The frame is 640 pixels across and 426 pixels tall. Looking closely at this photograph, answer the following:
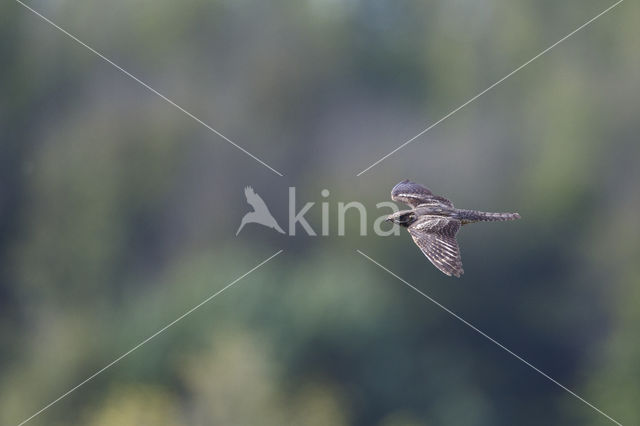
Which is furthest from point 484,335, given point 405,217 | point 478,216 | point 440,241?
point 440,241

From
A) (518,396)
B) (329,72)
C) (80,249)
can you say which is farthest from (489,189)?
(80,249)

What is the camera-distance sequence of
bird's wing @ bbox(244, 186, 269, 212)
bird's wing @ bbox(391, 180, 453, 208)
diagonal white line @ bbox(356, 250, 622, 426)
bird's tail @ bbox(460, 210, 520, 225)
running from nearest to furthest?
bird's tail @ bbox(460, 210, 520, 225) < bird's wing @ bbox(391, 180, 453, 208) < diagonal white line @ bbox(356, 250, 622, 426) < bird's wing @ bbox(244, 186, 269, 212)

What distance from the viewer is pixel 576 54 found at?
2133 cm

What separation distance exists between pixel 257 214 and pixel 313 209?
191 centimetres

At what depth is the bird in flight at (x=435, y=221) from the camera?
26.2 feet

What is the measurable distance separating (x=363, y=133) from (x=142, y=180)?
20.1 ft

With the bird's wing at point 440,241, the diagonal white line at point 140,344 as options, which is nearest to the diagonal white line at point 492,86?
the diagonal white line at point 140,344

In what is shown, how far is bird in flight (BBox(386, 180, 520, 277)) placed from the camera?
8.00 m

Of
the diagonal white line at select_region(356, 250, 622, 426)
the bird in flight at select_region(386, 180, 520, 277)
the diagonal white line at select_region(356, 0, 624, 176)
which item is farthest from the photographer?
the diagonal white line at select_region(356, 0, 624, 176)

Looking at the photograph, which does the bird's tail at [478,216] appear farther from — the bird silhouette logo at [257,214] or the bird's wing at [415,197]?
the bird silhouette logo at [257,214]

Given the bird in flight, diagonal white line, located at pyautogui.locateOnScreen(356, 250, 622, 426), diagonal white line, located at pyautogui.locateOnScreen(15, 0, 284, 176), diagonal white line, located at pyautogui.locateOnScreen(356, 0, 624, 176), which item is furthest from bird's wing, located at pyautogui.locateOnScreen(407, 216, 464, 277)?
diagonal white line, located at pyautogui.locateOnScreen(15, 0, 284, 176)

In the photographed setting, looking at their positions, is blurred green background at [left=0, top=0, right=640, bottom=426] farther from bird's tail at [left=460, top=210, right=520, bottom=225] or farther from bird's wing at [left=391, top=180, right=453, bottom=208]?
bird's tail at [left=460, top=210, right=520, bottom=225]

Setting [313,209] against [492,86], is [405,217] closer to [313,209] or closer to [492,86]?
[313,209]

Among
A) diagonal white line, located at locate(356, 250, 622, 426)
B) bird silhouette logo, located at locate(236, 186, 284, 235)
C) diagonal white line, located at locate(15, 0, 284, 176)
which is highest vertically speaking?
diagonal white line, located at locate(15, 0, 284, 176)
